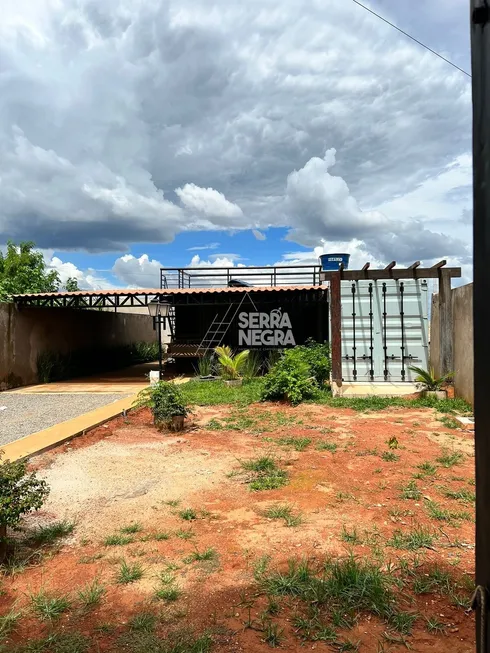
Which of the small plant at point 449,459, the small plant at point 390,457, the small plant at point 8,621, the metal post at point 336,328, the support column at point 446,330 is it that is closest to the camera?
the small plant at point 8,621

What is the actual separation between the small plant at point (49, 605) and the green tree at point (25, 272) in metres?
19.2

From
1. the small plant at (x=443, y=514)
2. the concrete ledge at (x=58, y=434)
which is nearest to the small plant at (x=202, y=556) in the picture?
the small plant at (x=443, y=514)

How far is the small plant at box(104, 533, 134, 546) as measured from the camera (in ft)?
11.0

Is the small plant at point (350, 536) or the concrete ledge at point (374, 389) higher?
the concrete ledge at point (374, 389)

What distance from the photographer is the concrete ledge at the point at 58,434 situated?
5945 mm

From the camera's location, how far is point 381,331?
10.8 m

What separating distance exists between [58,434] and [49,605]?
4.68 meters

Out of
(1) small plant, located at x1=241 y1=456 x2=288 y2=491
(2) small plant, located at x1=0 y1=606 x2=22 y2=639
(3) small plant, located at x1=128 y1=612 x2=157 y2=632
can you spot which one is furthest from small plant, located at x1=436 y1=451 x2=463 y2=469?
(2) small plant, located at x1=0 y1=606 x2=22 y2=639

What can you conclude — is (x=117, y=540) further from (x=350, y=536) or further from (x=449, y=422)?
(x=449, y=422)

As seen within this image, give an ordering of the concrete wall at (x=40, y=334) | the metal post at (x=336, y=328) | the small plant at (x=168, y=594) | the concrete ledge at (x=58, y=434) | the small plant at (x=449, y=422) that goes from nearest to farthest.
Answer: the small plant at (x=168, y=594) < the concrete ledge at (x=58, y=434) < the small plant at (x=449, y=422) < the metal post at (x=336, y=328) < the concrete wall at (x=40, y=334)

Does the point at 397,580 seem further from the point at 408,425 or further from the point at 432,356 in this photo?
the point at 432,356

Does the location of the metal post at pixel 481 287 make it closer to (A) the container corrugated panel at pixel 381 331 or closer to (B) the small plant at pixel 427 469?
(B) the small plant at pixel 427 469

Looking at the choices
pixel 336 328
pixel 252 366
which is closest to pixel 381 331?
pixel 336 328

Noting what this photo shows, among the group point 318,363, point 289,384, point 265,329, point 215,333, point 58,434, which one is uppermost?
point 265,329
